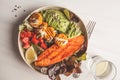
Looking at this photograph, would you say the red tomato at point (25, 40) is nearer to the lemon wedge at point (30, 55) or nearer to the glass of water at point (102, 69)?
the lemon wedge at point (30, 55)

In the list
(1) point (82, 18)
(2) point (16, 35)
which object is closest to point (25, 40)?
(2) point (16, 35)

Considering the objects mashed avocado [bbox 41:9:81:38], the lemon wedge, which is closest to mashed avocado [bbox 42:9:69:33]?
mashed avocado [bbox 41:9:81:38]

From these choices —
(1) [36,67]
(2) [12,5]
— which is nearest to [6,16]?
(2) [12,5]

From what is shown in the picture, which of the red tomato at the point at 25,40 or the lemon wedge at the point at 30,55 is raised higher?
the red tomato at the point at 25,40

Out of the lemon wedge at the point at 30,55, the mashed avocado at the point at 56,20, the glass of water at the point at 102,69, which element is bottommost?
the glass of water at the point at 102,69

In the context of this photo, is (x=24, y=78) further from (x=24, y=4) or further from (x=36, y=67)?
(x=24, y=4)

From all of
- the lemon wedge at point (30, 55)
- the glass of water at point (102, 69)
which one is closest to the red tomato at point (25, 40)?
the lemon wedge at point (30, 55)
